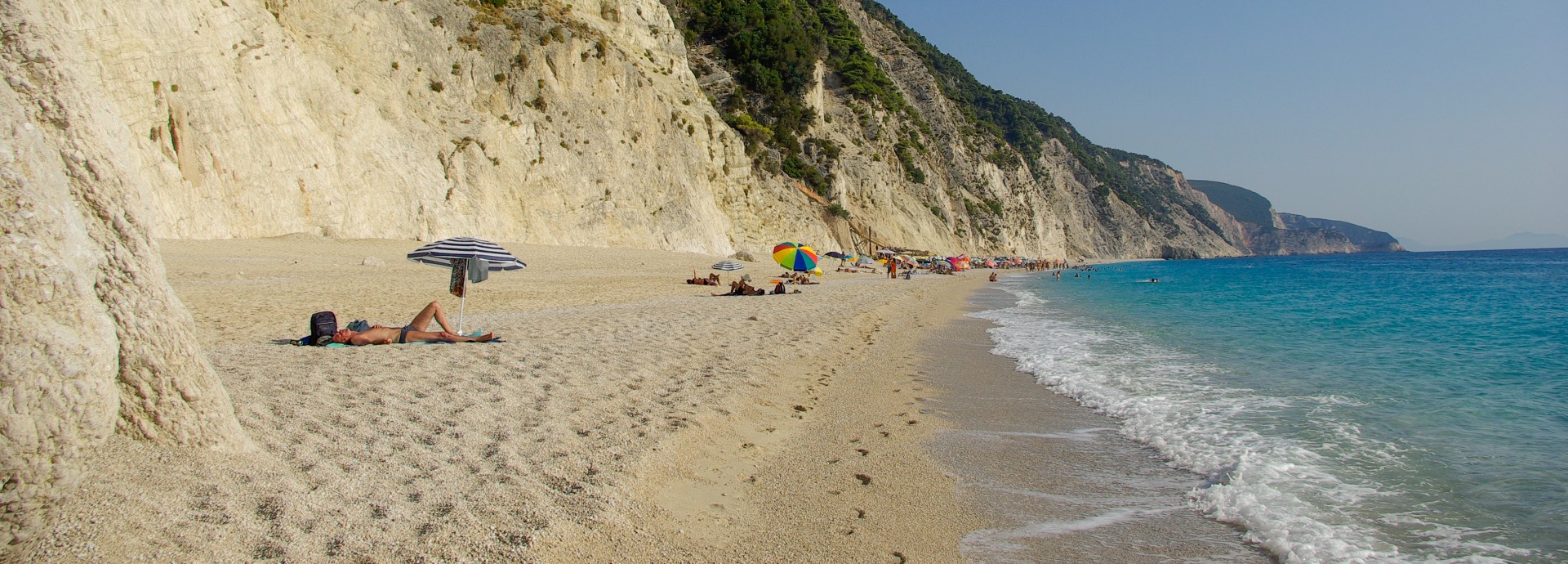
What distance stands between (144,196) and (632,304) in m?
10.9

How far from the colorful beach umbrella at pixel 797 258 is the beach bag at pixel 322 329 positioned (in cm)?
1554

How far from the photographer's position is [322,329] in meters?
8.12

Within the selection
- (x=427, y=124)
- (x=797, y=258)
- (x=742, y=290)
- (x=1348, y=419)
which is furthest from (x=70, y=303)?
(x=427, y=124)

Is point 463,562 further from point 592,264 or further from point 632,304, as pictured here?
point 592,264

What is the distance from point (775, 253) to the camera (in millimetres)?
23703

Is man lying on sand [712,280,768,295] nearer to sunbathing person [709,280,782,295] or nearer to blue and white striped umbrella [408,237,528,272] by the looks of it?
sunbathing person [709,280,782,295]

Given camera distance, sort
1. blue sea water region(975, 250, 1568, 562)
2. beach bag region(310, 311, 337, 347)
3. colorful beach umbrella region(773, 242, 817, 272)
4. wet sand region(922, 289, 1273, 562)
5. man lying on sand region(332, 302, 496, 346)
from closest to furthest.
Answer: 1. wet sand region(922, 289, 1273, 562)
2. blue sea water region(975, 250, 1568, 562)
3. beach bag region(310, 311, 337, 347)
4. man lying on sand region(332, 302, 496, 346)
5. colorful beach umbrella region(773, 242, 817, 272)

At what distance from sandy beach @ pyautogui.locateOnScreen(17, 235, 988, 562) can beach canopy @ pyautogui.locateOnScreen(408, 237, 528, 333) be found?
32.5 inches

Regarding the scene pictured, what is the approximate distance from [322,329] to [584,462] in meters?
5.10

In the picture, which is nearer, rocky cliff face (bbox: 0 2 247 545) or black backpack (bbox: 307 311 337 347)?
rocky cliff face (bbox: 0 2 247 545)

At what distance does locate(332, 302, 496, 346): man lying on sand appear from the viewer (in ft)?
27.1

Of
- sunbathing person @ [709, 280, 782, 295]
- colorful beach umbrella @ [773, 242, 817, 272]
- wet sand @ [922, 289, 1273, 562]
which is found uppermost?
colorful beach umbrella @ [773, 242, 817, 272]

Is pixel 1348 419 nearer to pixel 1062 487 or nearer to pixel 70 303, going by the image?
pixel 1062 487

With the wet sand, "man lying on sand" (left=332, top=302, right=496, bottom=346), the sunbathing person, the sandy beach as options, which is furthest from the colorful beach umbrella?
the wet sand
